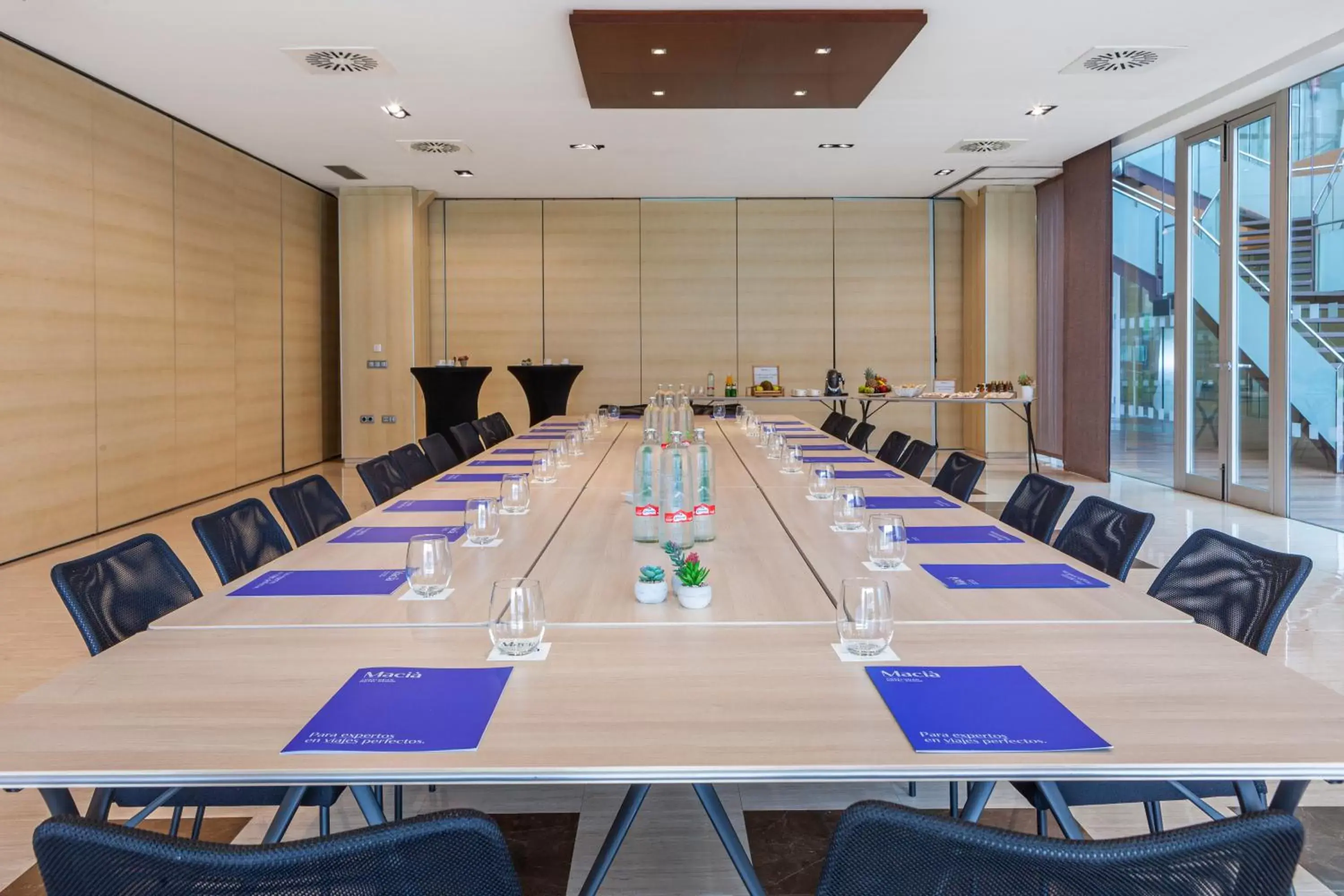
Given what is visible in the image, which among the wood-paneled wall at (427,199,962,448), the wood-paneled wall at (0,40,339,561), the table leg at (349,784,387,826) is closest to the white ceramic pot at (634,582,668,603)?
the table leg at (349,784,387,826)

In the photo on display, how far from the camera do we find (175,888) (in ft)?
3.29

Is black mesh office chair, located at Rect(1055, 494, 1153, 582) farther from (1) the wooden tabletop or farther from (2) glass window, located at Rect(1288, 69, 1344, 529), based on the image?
(2) glass window, located at Rect(1288, 69, 1344, 529)

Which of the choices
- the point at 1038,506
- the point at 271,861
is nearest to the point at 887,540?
the point at 1038,506

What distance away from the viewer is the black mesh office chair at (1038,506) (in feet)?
11.8

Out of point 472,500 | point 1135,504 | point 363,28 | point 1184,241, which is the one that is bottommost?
point 1135,504

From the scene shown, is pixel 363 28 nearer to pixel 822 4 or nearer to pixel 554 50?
pixel 554 50

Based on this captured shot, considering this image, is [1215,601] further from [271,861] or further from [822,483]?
[271,861]

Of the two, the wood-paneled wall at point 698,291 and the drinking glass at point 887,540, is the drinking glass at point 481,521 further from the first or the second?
the wood-paneled wall at point 698,291

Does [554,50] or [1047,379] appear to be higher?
[554,50]

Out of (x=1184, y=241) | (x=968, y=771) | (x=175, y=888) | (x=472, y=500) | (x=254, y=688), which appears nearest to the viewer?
(x=175, y=888)

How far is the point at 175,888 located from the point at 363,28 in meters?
6.55

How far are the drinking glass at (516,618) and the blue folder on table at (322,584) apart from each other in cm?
66

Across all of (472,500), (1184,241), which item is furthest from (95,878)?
(1184,241)

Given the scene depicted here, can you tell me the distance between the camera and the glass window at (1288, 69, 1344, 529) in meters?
7.35
